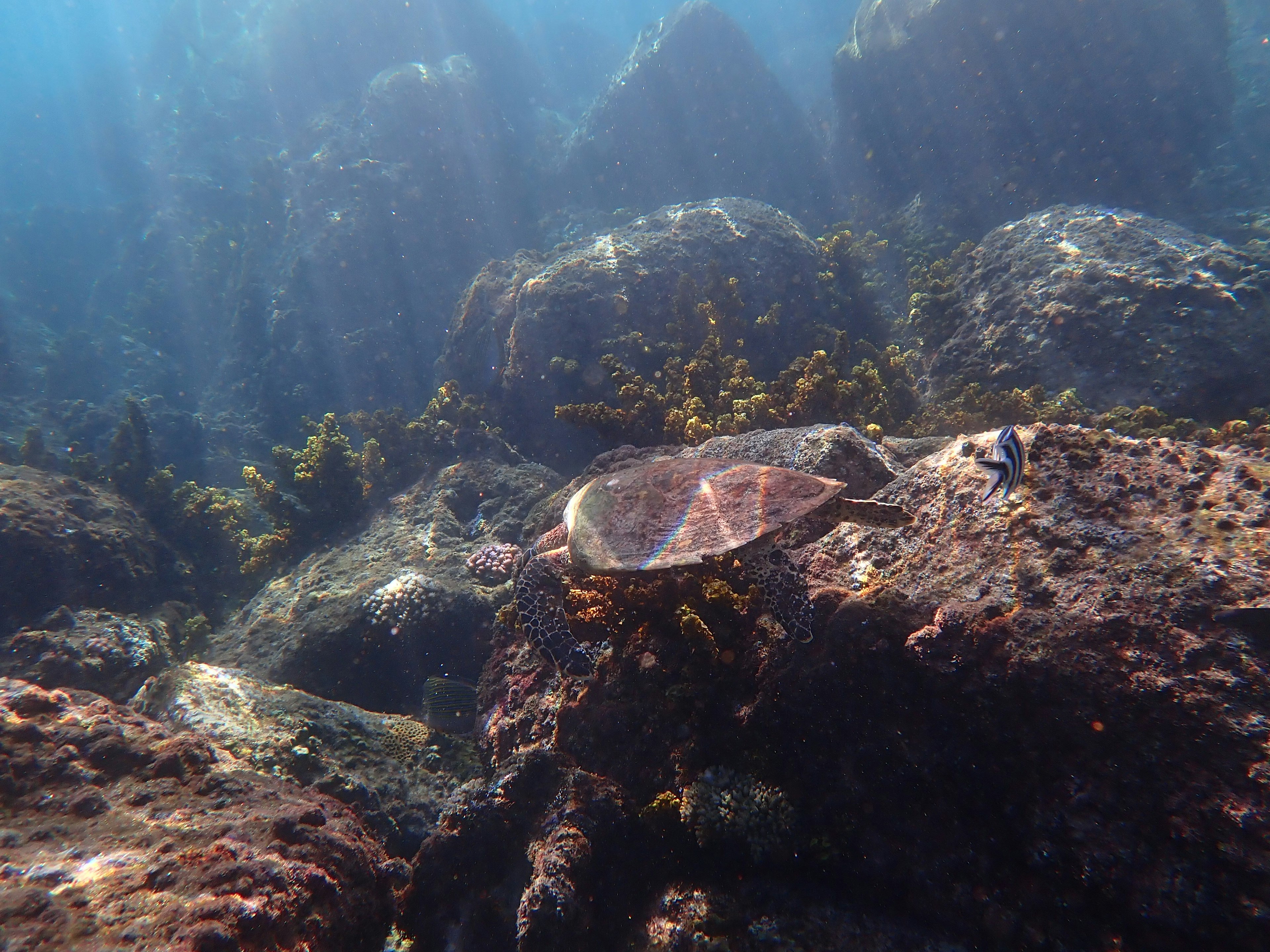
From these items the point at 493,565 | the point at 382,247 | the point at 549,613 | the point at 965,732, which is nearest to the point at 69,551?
the point at 493,565

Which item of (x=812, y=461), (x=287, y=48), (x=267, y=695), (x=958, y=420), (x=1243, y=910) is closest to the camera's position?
(x=1243, y=910)

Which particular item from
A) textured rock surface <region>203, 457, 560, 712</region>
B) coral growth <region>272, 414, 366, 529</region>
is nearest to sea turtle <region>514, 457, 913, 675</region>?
textured rock surface <region>203, 457, 560, 712</region>

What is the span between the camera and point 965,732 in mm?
2566

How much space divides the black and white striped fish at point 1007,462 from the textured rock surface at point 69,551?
11.1m

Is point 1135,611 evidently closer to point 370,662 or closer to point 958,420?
point 958,420

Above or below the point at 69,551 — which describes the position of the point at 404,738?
below

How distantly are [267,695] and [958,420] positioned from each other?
28.9ft

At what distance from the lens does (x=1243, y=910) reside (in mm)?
1834

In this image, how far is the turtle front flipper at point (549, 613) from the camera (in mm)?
3922

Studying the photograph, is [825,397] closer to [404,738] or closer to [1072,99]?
[404,738]

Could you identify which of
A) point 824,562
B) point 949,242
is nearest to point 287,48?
point 949,242

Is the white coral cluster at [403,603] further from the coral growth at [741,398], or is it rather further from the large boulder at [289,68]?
the large boulder at [289,68]

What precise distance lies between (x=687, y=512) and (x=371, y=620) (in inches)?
190

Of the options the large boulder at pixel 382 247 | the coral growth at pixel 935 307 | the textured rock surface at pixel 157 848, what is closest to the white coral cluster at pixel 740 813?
the textured rock surface at pixel 157 848
